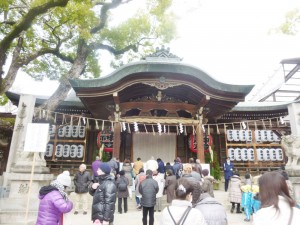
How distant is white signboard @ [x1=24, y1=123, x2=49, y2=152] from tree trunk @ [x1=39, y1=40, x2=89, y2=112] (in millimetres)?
6203

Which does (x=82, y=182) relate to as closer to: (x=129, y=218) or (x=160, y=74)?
(x=129, y=218)

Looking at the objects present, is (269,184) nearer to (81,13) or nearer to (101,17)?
(81,13)

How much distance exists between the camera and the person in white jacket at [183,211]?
2.17m

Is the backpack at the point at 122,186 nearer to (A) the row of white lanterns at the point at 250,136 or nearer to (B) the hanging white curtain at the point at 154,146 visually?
(B) the hanging white curtain at the point at 154,146

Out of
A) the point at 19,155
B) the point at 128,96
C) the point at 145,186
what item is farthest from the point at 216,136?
the point at 19,155

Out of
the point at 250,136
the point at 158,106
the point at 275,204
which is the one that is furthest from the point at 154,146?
the point at 275,204

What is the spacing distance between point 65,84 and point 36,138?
723cm

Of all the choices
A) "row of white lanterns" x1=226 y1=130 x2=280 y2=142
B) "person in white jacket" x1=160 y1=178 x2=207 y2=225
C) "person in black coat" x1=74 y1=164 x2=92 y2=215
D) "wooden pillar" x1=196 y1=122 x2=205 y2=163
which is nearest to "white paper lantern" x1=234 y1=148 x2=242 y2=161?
"row of white lanterns" x1=226 y1=130 x2=280 y2=142

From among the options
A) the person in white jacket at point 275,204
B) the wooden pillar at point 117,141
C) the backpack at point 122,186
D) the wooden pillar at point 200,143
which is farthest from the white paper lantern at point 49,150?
the person in white jacket at point 275,204

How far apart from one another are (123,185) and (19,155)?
353cm

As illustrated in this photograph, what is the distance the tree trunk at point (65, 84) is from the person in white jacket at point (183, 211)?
35.4ft

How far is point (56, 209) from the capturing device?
129 inches

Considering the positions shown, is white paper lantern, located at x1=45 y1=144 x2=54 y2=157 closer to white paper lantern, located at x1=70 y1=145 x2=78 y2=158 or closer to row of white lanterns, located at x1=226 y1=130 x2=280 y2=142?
white paper lantern, located at x1=70 y1=145 x2=78 y2=158

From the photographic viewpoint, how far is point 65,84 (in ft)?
41.2
